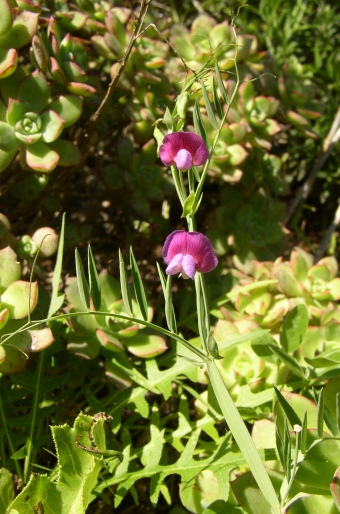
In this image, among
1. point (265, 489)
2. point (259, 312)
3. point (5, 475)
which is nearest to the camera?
point (265, 489)

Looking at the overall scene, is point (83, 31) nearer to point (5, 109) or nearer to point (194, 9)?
point (5, 109)

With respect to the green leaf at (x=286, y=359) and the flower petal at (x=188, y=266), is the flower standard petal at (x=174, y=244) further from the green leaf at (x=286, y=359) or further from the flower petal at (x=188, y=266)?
the green leaf at (x=286, y=359)

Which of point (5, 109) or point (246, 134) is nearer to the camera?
point (5, 109)

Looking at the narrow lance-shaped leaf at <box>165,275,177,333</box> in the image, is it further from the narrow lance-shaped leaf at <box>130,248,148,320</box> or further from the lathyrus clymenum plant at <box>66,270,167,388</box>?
the lathyrus clymenum plant at <box>66,270,167,388</box>

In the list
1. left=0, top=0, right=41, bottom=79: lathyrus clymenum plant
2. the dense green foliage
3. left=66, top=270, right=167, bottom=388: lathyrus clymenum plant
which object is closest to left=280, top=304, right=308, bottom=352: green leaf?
the dense green foliage

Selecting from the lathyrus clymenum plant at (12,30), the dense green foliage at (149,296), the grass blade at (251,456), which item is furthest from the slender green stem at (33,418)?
the lathyrus clymenum plant at (12,30)

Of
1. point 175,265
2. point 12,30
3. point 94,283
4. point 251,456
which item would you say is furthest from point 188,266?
point 12,30

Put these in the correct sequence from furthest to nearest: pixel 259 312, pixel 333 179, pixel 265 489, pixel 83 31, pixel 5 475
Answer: pixel 333 179
pixel 83 31
pixel 259 312
pixel 5 475
pixel 265 489

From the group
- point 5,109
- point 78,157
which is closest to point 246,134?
point 78,157
